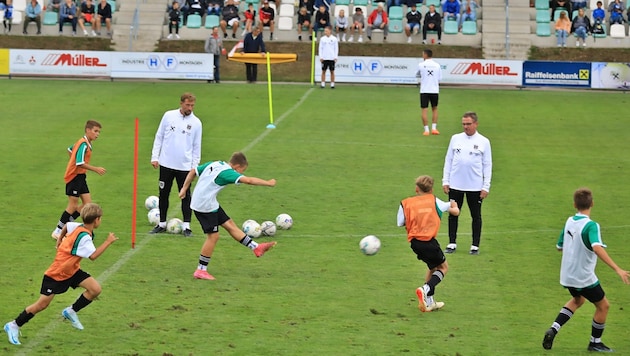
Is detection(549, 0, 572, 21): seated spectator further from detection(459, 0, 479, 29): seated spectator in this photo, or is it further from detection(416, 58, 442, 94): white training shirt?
detection(416, 58, 442, 94): white training shirt

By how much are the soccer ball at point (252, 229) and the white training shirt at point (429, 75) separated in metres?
12.7

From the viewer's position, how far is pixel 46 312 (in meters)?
12.9

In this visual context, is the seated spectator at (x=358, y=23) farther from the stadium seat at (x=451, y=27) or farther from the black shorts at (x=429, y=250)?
the black shorts at (x=429, y=250)

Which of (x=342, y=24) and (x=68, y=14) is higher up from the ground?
(x=68, y=14)

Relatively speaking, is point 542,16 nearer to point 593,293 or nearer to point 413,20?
point 413,20

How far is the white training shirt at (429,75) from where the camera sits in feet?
95.0

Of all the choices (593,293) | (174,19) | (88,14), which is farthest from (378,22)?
(593,293)

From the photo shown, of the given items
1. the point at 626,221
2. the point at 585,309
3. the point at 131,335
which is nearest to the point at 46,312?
the point at 131,335

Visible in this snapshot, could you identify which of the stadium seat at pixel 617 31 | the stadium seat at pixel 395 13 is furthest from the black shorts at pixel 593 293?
the stadium seat at pixel 395 13

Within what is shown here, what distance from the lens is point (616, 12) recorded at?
48031mm

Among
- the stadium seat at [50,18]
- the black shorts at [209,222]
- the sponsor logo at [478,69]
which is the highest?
the stadium seat at [50,18]

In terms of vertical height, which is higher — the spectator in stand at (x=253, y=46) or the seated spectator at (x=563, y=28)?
the seated spectator at (x=563, y=28)

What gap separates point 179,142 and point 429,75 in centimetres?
1315

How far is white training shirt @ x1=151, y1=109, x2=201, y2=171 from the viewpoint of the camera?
56.6 feet
